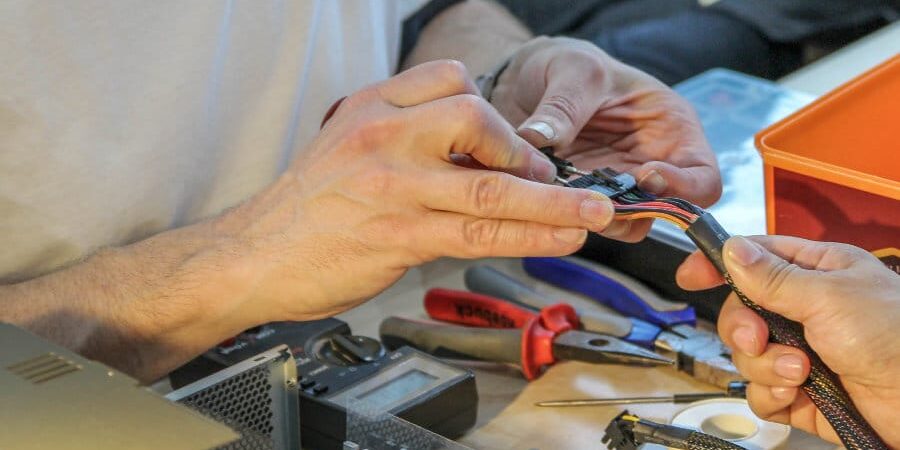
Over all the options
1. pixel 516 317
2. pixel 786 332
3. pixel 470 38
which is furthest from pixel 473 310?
pixel 470 38

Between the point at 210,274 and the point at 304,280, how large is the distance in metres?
0.09

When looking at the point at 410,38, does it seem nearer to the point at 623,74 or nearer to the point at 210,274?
the point at 623,74

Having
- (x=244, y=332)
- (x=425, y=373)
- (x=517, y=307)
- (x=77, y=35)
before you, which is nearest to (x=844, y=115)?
(x=517, y=307)

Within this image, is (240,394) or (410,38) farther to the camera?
(410,38)

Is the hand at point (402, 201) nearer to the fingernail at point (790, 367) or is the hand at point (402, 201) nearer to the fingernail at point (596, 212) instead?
the fingernail at point (596, 212)

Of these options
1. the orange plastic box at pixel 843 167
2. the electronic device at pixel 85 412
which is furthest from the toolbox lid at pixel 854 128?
the electronic device at pixel 85 412

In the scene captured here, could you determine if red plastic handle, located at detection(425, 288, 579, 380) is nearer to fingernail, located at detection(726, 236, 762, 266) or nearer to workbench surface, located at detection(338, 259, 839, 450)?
workbench surface, located at detection(338, 259, 839, 450)

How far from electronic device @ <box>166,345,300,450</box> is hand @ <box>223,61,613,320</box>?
0.10 meters

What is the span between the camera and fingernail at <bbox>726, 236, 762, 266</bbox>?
0.69 meters

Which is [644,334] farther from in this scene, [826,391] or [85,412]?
[85,412]

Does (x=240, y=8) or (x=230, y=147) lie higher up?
(x=240, y=8)

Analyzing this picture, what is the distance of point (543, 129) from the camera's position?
911 millimetres

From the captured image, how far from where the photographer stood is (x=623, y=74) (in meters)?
1.08

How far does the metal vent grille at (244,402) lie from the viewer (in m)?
0.72
